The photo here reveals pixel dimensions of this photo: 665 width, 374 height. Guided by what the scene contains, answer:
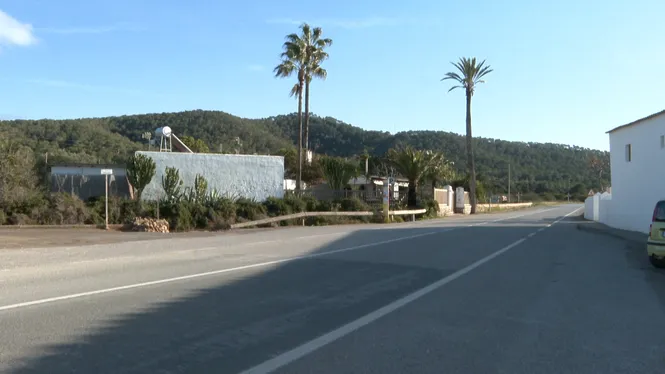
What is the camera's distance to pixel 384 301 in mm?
10039

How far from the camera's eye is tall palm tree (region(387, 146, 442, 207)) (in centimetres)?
4781

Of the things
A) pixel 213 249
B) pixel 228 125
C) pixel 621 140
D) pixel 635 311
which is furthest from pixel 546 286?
pixel 228 125

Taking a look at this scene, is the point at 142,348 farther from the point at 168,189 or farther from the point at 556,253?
the point at 168,189

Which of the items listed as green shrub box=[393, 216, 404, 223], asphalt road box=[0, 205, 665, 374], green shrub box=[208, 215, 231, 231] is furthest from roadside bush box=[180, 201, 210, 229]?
green shrub box=[393, 216, 404, 223]

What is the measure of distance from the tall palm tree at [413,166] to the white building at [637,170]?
17.5 metres

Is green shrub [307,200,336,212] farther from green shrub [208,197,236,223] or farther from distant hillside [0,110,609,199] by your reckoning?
distant hillside [0,110,609,199]

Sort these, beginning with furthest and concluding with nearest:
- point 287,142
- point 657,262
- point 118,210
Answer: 1. point 287,142
2. point 118,210
3. point 657,262

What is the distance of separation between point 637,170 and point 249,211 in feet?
64.4

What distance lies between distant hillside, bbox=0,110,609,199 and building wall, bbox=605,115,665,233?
3154 centimetres

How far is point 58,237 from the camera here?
22.3 m

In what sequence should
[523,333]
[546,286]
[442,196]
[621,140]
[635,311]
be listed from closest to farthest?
[523,333]
[635,311]
[546,286]
[621,140]
[442,196]

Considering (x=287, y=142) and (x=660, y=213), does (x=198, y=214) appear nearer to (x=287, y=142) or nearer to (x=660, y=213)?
(x=660, y=213)

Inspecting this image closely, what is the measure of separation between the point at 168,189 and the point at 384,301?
2454 cm

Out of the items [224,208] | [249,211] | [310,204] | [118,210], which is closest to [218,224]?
[224,208]
